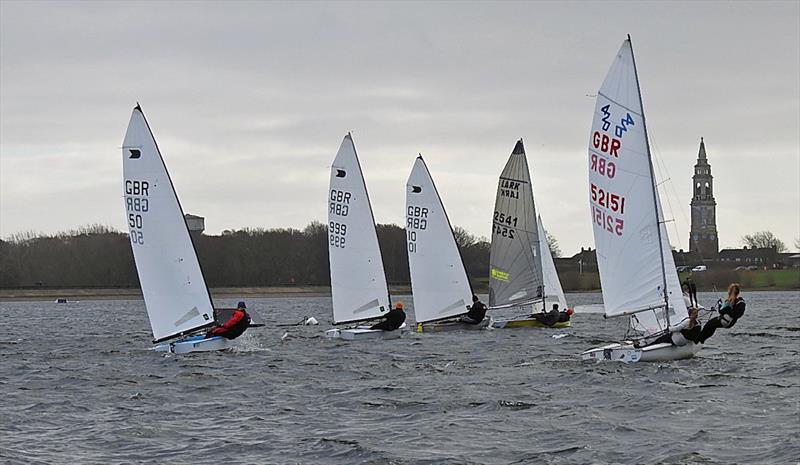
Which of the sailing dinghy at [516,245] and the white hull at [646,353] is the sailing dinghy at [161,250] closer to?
the white hull at [646,353]

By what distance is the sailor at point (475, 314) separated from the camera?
38.5 m

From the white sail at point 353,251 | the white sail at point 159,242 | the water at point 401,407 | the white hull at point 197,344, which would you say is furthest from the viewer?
the white sail at point 353,251

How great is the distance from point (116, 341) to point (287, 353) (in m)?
8.87

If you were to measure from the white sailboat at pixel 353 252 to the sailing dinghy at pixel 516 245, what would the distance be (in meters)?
6.76

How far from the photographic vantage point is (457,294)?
39.9 meters

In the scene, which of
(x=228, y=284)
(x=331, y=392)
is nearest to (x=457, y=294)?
(x=331, y=392)

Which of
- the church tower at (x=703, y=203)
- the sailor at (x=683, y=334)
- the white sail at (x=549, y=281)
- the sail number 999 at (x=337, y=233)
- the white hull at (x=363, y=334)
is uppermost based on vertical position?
the church tower at (x=703, y=203)

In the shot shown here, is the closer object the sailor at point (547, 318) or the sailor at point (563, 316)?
the sailor at point (547, 318)

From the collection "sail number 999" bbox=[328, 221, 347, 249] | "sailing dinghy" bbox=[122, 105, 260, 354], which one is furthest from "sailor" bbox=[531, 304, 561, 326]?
"sailing dinghy" bbox=[122, 105, 260, 354]

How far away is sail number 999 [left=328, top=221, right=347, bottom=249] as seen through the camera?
36.8 meters

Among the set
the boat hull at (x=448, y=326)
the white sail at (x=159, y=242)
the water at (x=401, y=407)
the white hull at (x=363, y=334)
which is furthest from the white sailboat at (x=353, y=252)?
the white sail at (x=159, y=242)

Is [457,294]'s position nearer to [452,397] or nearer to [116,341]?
[116,341]

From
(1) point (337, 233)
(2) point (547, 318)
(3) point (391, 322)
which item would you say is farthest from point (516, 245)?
(3) point (391, 322)

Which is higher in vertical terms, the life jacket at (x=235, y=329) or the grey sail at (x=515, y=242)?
the grey sail at (x=515, y=242)
